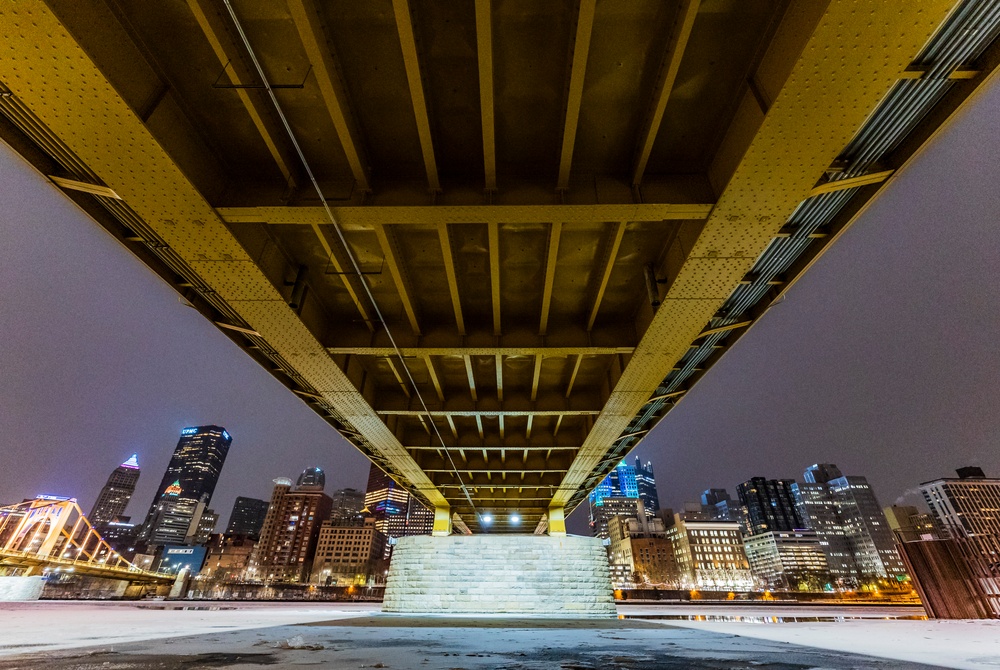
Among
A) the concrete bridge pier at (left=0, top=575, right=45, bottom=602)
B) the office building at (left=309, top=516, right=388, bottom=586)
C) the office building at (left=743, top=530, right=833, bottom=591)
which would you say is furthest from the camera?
the office building at (left=743, top=530, right=833, bottom=591)

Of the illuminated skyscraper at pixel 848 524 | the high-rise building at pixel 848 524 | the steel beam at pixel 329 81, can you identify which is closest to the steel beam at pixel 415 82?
the steel beam at pixel 329 81

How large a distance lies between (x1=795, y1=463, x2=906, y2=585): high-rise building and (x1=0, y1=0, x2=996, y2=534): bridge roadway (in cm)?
20032

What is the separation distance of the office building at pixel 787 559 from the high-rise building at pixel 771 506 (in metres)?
20.9

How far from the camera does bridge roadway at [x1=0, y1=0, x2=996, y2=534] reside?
402 cm

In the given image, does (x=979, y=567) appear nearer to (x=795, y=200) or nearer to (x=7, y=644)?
(x=795, y=200)

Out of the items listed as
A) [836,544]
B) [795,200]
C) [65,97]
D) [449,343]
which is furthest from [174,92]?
[836,544]

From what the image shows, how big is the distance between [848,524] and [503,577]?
226 meters

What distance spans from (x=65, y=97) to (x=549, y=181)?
5.12m

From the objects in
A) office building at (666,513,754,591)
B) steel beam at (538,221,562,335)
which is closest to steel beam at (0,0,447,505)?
steel beam at (538,221,562,335)

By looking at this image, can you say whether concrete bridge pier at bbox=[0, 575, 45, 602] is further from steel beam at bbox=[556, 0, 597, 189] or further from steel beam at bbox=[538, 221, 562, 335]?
steel beam at bbox=[556, 0, 597, 189]

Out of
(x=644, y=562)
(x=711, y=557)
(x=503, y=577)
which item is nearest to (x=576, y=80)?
(x=503, y=577)

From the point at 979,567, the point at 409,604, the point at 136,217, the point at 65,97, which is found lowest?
the point at 409,604

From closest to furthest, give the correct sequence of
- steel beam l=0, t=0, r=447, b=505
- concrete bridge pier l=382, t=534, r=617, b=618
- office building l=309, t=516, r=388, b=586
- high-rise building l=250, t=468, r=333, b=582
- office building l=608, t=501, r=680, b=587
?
1. steel beam l=0, t=0, r=447, b=505
2. concrete bridge pier l=382, t=534, r=617, b=618
3. office building l=608, t=501, r=680, b=587
4. office building l=309, t=516, r=388, b=586
5. high-rise building l=250, t=468, r=333, b=582

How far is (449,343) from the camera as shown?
880 cm
